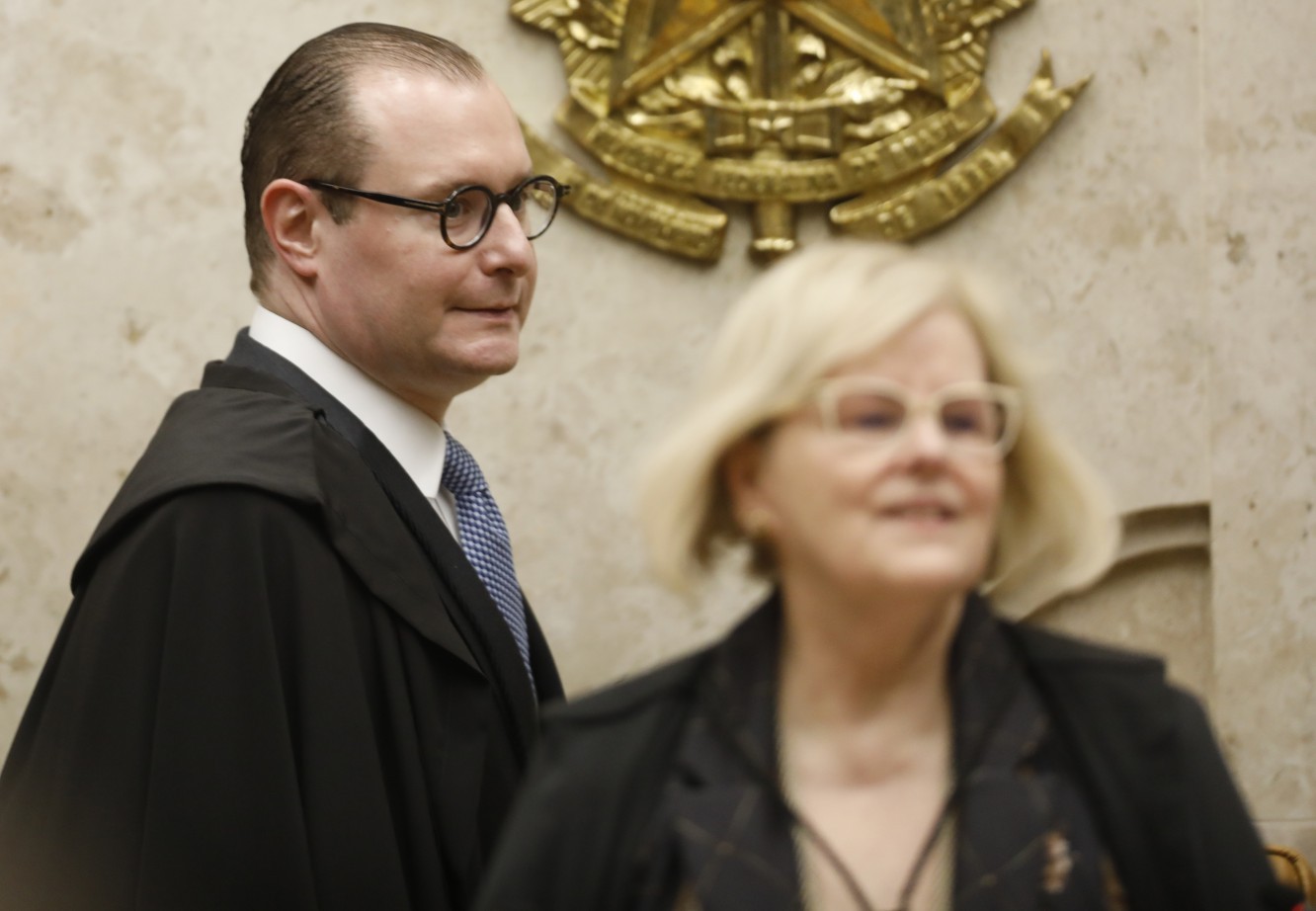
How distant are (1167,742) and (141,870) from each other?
1.04 meters

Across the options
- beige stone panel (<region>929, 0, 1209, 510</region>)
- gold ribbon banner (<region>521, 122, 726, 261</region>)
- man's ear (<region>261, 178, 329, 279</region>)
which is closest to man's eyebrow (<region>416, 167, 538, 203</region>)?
man's ear (<region>261, 178, 329, 279</region>)

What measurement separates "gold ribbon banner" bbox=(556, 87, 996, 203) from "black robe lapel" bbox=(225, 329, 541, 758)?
1.01 meters

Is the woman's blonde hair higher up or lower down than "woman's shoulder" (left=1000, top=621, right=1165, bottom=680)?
higher up

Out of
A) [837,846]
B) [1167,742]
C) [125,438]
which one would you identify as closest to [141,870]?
[837,846]

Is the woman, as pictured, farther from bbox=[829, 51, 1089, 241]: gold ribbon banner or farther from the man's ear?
bbox=[829, 51, 1089, 241]: gold ribbon banner

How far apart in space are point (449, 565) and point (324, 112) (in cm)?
55

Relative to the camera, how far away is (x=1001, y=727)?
972mm

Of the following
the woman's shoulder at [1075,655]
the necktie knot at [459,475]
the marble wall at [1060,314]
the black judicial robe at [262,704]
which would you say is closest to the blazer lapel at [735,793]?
the woman's shoulder at [1075,655]

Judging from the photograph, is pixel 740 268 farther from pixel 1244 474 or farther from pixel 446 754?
pixel 446 754

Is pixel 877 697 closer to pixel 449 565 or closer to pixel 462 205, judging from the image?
pixel 449 565

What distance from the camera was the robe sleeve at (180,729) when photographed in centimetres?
158

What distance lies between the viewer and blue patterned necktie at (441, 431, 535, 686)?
192cm

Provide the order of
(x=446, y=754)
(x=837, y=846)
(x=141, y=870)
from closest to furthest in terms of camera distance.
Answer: (x=837, y=846) < (x=141, y=870) < (x=446, y=754)

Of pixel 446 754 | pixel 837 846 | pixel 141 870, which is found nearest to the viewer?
pixel 837 846
